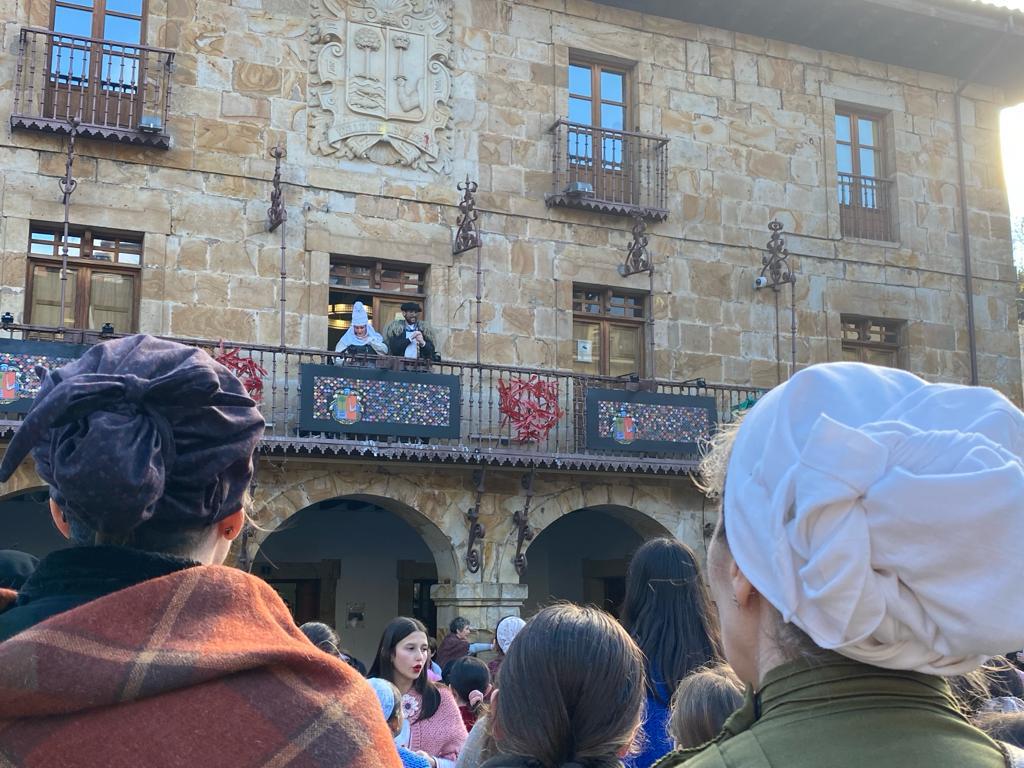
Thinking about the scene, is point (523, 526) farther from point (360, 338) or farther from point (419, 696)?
point (419, 696)

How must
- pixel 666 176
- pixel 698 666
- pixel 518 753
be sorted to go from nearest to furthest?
1. pixel 518 753
2. pixel 698 666
3. pixel 666 176

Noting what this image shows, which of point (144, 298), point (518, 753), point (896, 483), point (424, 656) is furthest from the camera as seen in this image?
point (144, 298)

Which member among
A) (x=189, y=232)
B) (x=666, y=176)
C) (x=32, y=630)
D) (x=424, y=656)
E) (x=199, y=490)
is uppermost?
(x=666, y=176)

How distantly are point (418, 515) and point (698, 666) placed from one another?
9542mm

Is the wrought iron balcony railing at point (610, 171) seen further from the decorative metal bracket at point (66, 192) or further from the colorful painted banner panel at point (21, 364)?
the colorful painted banner panel at point (21, 364)

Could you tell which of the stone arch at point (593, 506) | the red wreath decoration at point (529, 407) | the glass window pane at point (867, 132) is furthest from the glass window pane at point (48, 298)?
the glass window pane at point (867, 132)

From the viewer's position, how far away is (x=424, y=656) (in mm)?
5777

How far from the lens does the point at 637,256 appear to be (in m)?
13.9

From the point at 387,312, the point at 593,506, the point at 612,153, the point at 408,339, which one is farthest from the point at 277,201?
the point at 593,506

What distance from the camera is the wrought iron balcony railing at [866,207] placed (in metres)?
15.8

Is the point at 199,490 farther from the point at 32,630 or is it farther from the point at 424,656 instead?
the point at 424,656

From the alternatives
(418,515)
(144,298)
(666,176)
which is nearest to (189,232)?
(144,298)

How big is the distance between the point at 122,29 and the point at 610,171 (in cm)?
582

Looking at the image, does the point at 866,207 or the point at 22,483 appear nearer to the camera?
the point at 22,483
